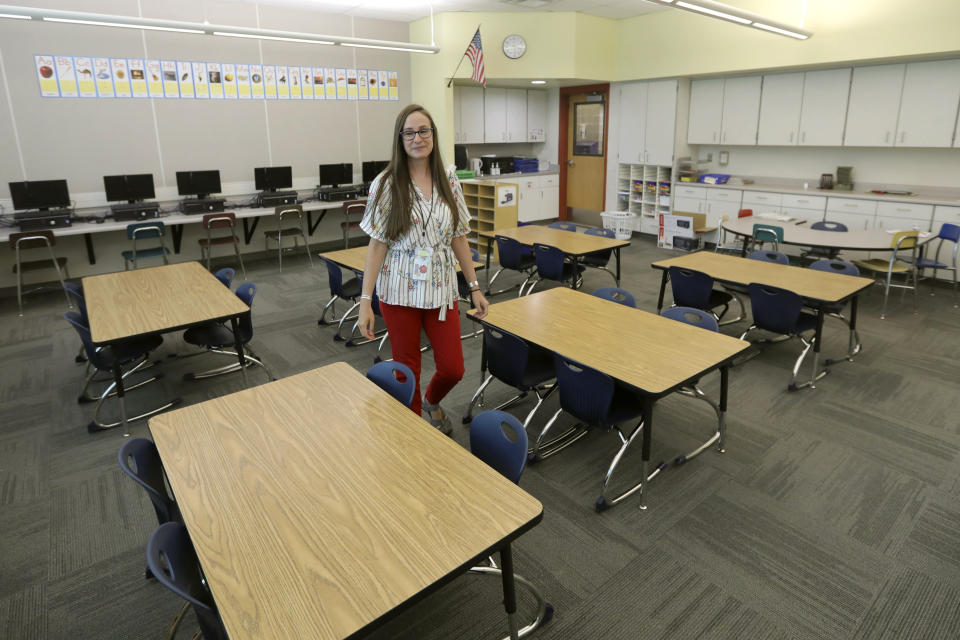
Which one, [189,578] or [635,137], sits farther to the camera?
[635,137]

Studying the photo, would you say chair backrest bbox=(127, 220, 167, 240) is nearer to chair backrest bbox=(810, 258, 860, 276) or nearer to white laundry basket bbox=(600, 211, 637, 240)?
white laundry basket bbox=(600, 211, 637, 240)

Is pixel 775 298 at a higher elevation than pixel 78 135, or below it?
below

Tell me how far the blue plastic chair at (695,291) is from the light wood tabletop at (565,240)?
0.93m

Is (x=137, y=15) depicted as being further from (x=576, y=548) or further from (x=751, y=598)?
(x=751, y=598)

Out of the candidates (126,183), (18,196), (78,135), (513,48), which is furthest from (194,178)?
(513,48)

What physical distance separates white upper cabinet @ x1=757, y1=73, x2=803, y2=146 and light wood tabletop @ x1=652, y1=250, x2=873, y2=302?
3.65 m

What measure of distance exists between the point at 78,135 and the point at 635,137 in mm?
7309

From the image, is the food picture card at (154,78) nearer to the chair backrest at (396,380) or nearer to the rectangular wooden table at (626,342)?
the rectangular wooden table at (626,342)

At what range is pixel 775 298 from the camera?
3691 millimetres

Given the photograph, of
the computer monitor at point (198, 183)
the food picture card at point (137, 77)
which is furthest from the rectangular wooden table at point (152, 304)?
the food picture card at point (137, 77)

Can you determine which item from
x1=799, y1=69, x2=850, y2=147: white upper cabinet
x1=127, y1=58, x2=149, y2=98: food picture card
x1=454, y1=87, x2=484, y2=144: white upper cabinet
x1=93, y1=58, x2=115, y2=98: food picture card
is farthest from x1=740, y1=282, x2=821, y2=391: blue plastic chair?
x1=93, y1=58, x2=115, y2=98: food picture card

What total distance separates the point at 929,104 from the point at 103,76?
903cm

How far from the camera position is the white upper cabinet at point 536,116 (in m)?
9.83

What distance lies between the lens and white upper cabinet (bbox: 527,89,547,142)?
9828mm
